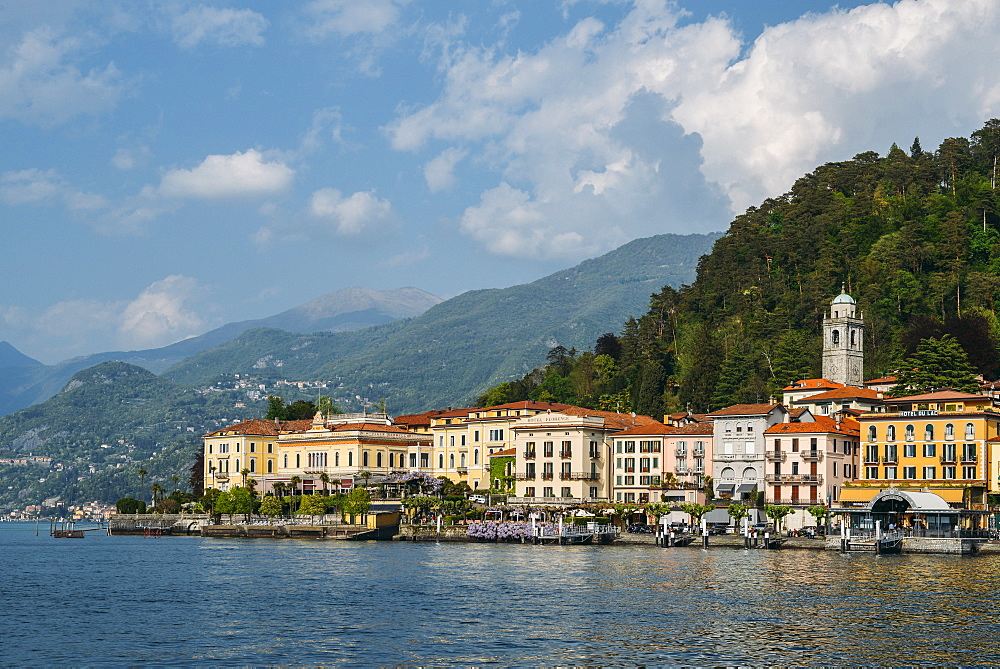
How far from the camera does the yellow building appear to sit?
98.0 metres

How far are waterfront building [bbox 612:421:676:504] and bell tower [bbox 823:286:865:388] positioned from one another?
860 inches

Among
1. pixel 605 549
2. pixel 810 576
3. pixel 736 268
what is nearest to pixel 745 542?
pixel 605 549

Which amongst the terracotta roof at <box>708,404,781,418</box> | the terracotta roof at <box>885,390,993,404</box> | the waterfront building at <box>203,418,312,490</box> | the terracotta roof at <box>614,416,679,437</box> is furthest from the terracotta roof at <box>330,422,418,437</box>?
the terracotta roof at <box>885,390,993,404</box>

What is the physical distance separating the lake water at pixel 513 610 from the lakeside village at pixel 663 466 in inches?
582

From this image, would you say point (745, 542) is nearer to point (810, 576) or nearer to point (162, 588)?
point (810, 576)

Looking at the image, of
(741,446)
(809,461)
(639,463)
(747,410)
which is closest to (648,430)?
(639,463)

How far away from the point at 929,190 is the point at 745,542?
81.0 m

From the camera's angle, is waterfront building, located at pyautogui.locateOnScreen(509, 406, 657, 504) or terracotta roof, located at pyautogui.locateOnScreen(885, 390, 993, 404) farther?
waterfront building, located at pyautogui.locateOnScreen(509, 406, 657, 504)

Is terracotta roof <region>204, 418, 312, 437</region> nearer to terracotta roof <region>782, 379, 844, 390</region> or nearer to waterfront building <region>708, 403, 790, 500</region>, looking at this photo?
waterfront building <region>708, 403, 790, 500</region>

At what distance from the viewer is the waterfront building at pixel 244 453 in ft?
486

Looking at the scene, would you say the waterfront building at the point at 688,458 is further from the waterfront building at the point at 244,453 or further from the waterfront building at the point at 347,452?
the waterfront building at the point at 244,453

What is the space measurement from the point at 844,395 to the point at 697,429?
13.5 m

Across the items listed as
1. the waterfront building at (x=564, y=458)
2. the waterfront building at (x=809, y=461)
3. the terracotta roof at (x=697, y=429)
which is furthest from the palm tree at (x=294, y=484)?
the waterfront building at (x=809, y=461)

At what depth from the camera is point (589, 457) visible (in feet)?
391
